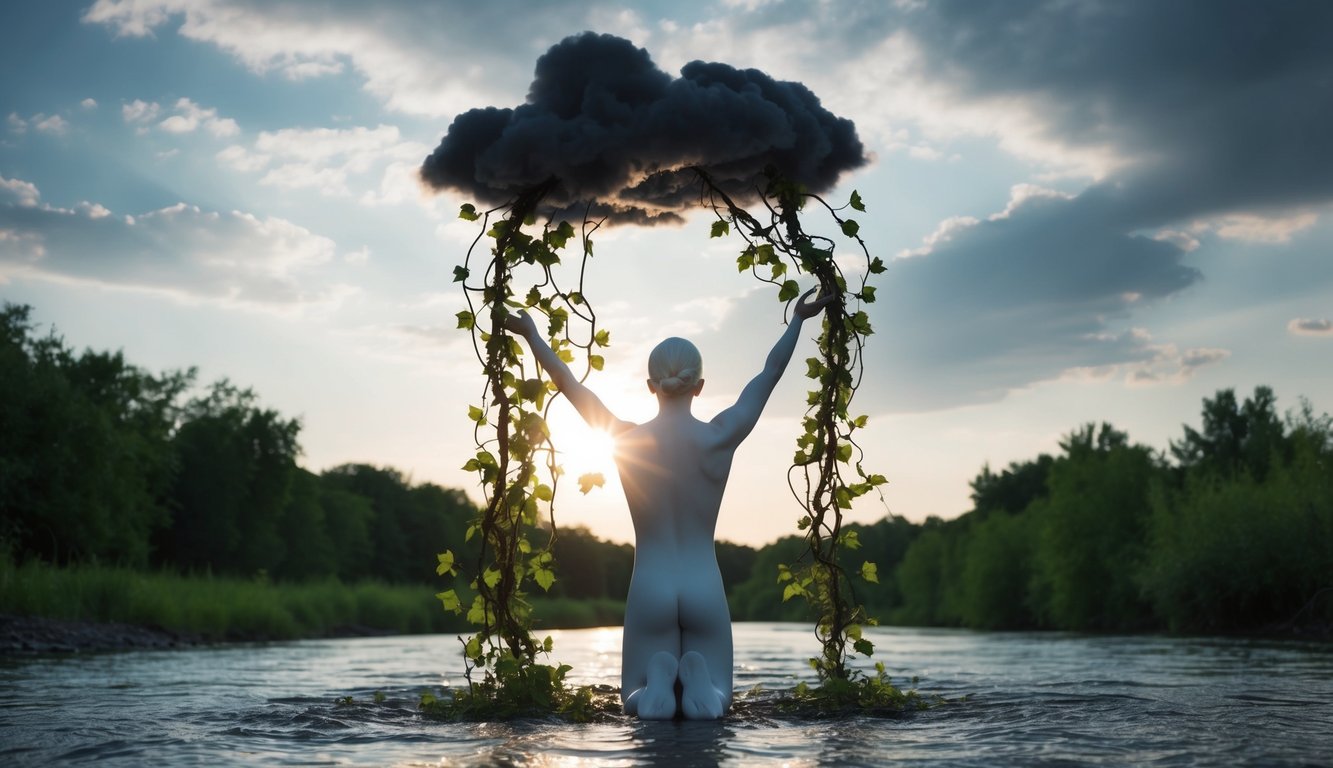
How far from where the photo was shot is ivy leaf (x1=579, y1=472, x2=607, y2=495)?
664cm

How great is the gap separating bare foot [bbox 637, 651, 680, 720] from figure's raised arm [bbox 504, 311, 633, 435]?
1292 millimetres

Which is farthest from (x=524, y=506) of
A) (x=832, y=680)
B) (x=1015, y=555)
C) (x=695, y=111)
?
(x=1015, y=555)

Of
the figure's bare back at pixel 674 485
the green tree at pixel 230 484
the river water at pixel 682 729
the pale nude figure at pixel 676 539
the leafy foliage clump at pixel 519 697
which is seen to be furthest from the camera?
the green tree at pixel 230 484

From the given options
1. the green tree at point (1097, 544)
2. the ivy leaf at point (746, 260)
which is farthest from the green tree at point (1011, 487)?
the ivy leaf at point (746, 260)

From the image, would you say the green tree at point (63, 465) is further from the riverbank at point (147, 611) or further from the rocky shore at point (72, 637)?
the rocky shore at point (72, 637)

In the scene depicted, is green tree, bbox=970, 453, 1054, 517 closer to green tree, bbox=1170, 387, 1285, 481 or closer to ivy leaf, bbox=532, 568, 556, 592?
green tree, bbox=1170, 387, 1285, 481

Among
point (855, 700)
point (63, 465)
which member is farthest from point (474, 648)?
point (63, 465)

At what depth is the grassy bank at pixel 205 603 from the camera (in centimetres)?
1842

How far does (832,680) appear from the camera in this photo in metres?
6.93

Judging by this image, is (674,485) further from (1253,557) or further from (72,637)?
(1253,557)

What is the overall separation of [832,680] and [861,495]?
120 centimetres

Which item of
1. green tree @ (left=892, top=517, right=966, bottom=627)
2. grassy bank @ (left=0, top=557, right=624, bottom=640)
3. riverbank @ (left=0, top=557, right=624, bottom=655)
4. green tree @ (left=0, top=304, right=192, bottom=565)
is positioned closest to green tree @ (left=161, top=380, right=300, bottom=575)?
green tree @ (left=0, top=304, right=192, bottom=565)

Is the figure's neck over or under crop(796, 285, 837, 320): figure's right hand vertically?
under

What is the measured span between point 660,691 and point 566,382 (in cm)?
185
